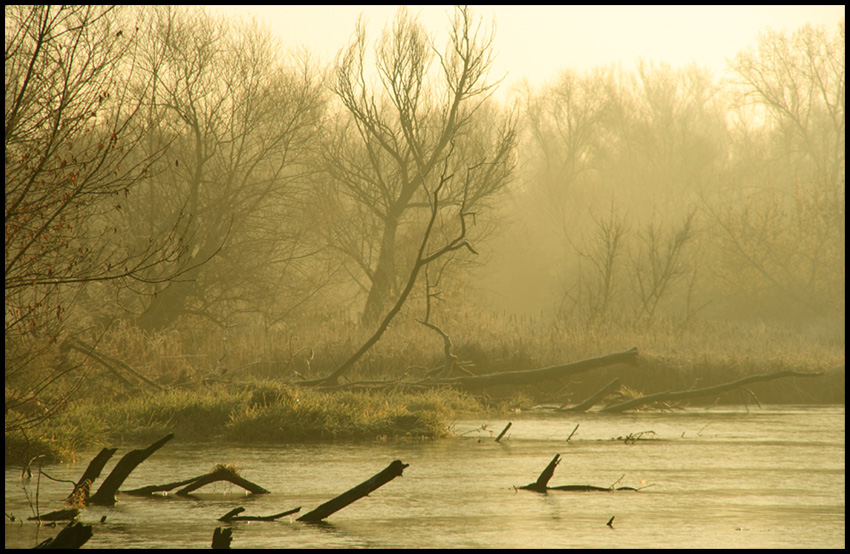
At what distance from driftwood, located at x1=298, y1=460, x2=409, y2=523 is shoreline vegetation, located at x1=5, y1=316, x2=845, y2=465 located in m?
4.00

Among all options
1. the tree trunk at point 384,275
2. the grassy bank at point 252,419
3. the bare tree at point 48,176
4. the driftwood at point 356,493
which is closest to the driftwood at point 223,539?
the driftwood at point 356,493

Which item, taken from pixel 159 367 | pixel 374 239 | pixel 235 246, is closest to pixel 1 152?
pixel 159 367

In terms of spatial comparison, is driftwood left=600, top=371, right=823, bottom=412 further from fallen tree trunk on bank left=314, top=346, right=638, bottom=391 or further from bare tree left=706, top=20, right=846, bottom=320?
bare tree left=706, top=20, right=846, bottom=320

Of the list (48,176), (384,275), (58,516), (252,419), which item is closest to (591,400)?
(252,419)

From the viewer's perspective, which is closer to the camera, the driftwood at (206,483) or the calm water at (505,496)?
the calm water at (505,496)

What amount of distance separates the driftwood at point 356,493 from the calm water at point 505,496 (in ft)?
0.51

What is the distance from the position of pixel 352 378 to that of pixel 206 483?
10.6 metres

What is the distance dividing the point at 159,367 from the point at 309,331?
6437 mm

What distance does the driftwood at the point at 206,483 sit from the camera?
8297 millimetres

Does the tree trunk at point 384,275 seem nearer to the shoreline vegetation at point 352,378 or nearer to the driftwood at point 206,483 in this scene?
the shoreline vegetation at point 352,378

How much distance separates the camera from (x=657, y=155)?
198 ft

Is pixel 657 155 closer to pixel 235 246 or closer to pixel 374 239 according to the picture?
pixel 374 239

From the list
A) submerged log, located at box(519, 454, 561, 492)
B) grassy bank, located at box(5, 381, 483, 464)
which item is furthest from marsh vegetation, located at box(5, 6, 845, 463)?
submerged log, located at box(519, 454, 561, 492)

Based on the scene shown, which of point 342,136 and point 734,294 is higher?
point 342,136
